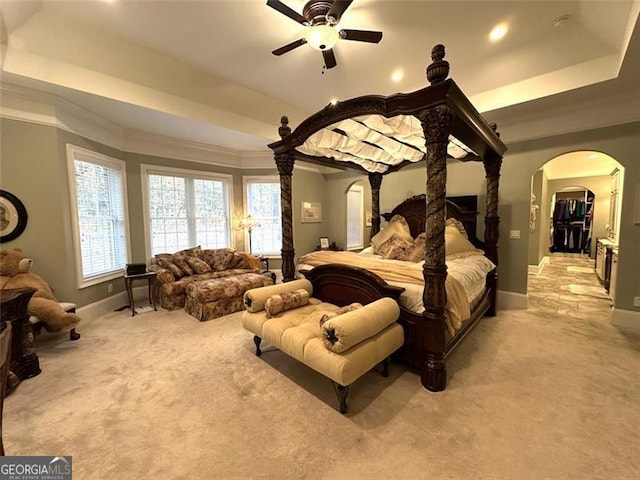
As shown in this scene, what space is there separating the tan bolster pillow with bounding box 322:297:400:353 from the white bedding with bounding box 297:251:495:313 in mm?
328

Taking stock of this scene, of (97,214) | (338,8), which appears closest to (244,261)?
(97,214)

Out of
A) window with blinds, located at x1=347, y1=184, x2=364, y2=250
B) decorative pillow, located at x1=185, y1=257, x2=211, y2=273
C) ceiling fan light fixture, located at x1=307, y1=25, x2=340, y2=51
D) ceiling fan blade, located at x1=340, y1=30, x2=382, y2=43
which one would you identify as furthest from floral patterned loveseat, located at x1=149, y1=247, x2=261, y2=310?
ceiling fan blade, located at x1=340, y1=30, x2=382, y2=43

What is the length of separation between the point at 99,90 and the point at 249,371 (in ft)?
11.7

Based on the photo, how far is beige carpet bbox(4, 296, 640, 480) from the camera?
1595 millimetres

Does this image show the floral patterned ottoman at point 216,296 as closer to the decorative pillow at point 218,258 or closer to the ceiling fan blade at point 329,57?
the decorative pillow at point 218,258

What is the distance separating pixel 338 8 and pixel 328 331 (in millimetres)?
2429

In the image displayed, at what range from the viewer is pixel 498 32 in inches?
111

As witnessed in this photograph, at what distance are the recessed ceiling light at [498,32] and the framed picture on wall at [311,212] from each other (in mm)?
4556

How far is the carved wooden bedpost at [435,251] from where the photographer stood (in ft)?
6.88

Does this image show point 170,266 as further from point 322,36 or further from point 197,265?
point 322,36

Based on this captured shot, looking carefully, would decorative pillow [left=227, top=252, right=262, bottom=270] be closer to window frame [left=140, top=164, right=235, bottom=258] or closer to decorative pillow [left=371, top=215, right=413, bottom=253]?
window frame [left=140, top=164, right=235, bottom=258]

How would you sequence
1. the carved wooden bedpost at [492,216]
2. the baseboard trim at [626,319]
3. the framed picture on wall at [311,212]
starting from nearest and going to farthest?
the baseboard trim at [626,319]
the carved wooden bedpost at [492,216]
the framed picture on wall at [311,212]

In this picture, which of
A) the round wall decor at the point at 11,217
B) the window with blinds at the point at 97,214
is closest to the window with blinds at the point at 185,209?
the window with blinds at the point at 97,214

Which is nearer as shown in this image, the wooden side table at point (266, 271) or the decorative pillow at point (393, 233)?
the decorative pillow at point (393, 233)
